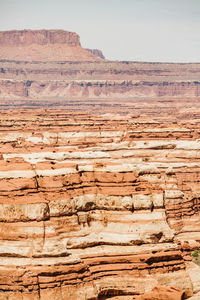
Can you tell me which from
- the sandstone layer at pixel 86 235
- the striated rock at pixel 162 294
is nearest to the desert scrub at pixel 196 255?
the sandstone layer at pixel 86 235

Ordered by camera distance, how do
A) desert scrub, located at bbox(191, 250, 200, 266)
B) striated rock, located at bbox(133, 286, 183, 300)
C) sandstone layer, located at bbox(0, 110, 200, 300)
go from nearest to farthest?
sandstone layer, located at bbox(0, 110, 200, 300), striated rock, located at bbox(133, 286, 183, 300), desert scrub, located at bbox(191, 250, 200, 266)

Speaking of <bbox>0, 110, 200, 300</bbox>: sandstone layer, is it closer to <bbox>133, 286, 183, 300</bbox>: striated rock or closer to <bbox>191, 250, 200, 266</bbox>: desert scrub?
<bbox>133, 286, 183, 300</bbox>: striated rock

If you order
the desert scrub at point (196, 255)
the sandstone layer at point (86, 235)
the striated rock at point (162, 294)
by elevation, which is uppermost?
the sandstone layer at point (86, 235)

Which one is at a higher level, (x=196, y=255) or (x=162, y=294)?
(x=162, y=294)

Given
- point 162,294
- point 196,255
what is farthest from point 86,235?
point 196,255

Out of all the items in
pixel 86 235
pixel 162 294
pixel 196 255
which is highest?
pixel 86 235

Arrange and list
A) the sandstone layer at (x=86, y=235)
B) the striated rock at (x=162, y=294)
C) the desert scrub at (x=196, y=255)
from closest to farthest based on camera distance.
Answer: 1. the sandstone layer at (x=86, y=235)
2. the striated rock at (x=162, y=294)
3. the desert scrub at (x=196, y=255)

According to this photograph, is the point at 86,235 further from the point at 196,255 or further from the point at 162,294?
the point at 196,255

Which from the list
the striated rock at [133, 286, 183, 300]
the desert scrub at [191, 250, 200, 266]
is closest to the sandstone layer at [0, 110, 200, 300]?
the striated rock at [133, 286, 183, 300]

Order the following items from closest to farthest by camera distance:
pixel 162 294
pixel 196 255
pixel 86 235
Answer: pixel 162 294, pixel 86 235, pixel 196 255

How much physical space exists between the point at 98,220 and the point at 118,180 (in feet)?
8.45

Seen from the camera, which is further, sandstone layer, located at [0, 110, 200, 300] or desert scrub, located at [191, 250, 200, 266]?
desert scrub, located at [191, 250, 200, 266]

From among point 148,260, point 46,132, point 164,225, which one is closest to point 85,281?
point 148,260

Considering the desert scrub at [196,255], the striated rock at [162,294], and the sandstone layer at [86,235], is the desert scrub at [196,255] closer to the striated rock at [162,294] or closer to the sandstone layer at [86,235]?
the sandstone layer at [86,235]
